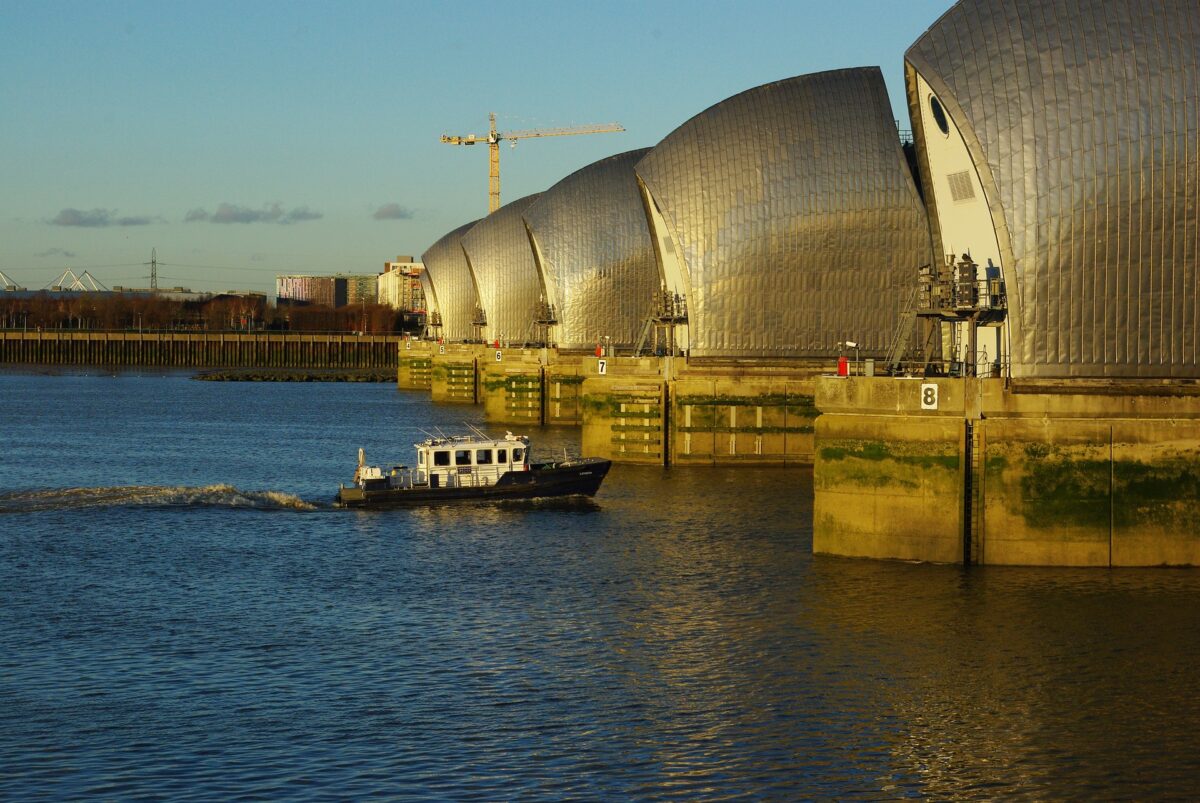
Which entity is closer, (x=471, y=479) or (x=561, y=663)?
(x=561, y=663)

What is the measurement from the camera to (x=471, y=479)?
54.5 m

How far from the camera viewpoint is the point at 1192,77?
39.9m

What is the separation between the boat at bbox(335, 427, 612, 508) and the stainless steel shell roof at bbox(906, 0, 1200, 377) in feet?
60.1

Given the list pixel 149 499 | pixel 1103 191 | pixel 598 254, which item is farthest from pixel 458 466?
pixel 598 254

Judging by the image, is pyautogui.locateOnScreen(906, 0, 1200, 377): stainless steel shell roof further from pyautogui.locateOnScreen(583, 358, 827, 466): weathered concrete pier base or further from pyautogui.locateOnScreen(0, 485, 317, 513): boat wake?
pyautogui.locateOnScreen(583, 358, 827, 466): weathered concrete pier base

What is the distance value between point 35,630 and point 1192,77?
2977 cm

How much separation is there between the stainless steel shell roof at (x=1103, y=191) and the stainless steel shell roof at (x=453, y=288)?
105m

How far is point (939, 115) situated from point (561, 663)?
2136cm

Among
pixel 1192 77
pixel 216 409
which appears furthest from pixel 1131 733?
pixel 216 409

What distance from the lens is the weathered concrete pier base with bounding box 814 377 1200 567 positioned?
3691 centimetres

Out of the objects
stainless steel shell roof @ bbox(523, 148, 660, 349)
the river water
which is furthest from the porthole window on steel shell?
stainless steel shell roof @ bbox(523, 148, 660, 349)

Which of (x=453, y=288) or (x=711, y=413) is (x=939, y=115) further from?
(x=453, y=288)

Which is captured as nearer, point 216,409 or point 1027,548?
point 1027,548

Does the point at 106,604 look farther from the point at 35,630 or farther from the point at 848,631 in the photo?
the point at 848,631
